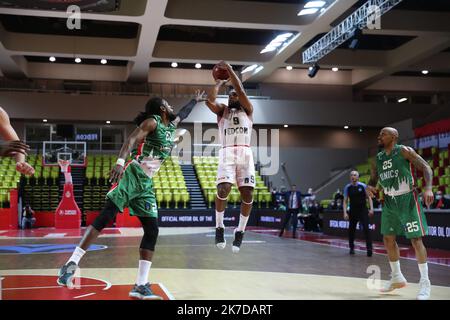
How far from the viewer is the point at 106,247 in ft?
36.7

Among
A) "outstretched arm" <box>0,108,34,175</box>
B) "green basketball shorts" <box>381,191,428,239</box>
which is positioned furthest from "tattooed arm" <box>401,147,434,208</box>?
"outstretched arm" <box>0,108,34,175</box>

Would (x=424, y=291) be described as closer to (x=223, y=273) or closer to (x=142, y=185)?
(x=223, y=273)

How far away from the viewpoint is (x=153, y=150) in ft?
17.2

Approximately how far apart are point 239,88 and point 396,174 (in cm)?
206

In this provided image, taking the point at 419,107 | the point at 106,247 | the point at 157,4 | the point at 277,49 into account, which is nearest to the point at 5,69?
the point at 157,4

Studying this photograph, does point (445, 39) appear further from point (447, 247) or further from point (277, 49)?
point (447, 247)

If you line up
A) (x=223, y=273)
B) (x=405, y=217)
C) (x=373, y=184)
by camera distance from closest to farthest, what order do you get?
(x=405, y=217), (x=373, y=184), (x=223, y=273)

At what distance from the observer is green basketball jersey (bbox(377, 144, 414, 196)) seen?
18.9 ft

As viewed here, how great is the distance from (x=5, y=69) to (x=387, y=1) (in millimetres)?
16829

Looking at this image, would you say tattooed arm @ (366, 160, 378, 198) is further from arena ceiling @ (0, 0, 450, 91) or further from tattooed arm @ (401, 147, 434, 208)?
arena ceiling @ (0, 0, 450, 91)

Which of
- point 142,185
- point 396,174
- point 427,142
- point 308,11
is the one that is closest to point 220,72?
point 142,185

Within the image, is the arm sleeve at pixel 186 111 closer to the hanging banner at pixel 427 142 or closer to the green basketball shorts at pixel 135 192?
the green basketball shorts at pixel 135 192

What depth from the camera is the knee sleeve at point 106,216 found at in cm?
493

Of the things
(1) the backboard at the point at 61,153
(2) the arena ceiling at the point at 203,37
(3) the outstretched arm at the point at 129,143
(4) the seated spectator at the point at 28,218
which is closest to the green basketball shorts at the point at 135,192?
(3) the outstretched arm at the point at 129,143
